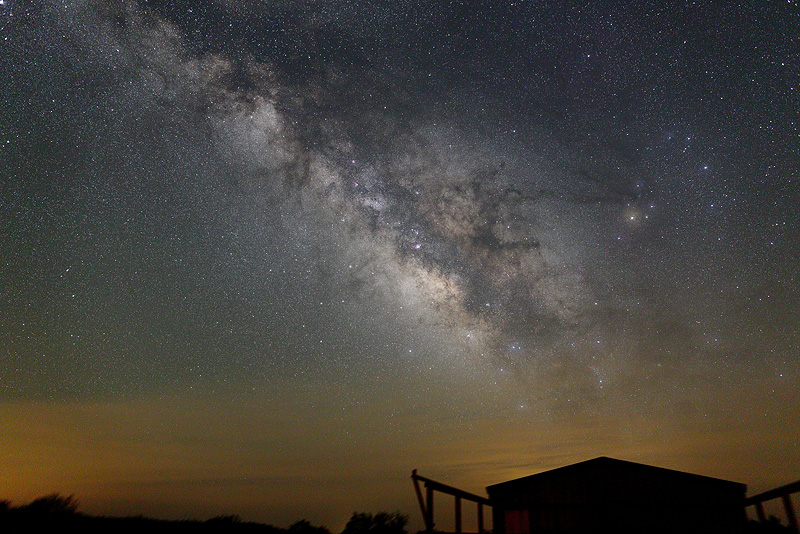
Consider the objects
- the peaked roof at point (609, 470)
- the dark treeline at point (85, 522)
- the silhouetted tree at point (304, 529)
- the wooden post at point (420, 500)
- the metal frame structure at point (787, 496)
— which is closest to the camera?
the metal frame structure at point (787, 496)

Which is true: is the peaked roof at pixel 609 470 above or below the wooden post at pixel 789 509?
above

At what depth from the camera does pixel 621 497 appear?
1412 centimetres

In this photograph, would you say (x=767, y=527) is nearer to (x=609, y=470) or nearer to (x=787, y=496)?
(x=787, y=496)

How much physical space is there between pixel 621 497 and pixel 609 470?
28.2 inches

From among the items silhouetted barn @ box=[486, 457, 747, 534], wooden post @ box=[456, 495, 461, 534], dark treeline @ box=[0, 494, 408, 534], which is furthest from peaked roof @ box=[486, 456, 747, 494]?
dark treeline @ box=[0, 494, 408, 534]

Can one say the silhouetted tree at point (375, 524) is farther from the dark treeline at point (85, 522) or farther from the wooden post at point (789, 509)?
the wooden post at point (789, 509)

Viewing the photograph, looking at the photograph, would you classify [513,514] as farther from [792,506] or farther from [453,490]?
[792,506]

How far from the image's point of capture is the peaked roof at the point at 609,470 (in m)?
14.0

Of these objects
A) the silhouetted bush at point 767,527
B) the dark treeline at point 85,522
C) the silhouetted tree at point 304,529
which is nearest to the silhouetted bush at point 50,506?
the dark treeline at point 85,522

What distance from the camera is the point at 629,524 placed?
43.4 ft

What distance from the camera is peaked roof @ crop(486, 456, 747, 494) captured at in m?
14.0

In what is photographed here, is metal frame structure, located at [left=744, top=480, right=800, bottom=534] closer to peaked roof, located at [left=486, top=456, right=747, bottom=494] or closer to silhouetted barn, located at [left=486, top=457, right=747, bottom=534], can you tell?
silhouetted barn, located at [left=486, top=457, right=747, bottom=534]

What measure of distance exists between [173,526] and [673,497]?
13.9 meters

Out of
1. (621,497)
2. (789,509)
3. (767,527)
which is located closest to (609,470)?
(621,497)
